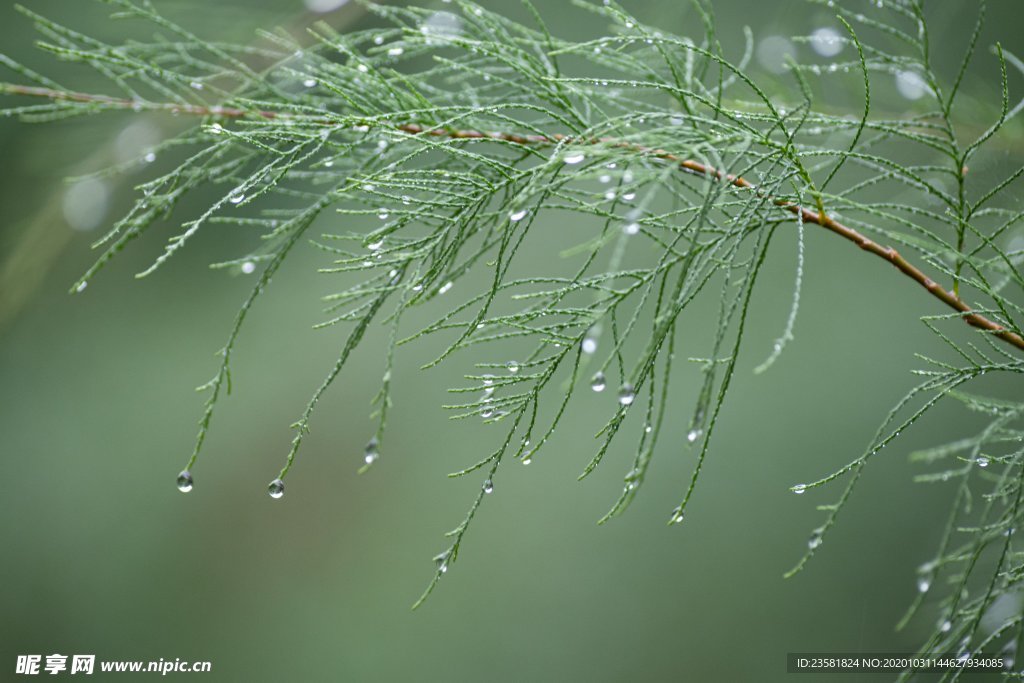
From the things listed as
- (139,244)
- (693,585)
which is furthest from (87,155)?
(693,585)

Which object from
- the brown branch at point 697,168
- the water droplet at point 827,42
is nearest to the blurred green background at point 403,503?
the water droplet at point 827,42

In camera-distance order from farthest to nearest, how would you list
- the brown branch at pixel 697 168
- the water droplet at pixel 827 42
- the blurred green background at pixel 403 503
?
the blurred green background at pixel 403 503 < the water droplet at pixel 827 42 < the brown branch at pixel 697 168

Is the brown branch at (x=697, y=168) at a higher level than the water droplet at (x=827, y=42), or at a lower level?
lower

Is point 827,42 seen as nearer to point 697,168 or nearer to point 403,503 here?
point 697,168

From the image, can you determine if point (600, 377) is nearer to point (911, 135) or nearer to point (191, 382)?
point (911, 135)

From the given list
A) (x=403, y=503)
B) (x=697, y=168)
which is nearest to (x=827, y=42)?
(x=697, y=168)

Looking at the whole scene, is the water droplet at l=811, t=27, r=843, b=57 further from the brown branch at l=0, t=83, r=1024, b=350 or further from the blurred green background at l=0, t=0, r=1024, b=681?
the blurred green background at l=0, t=0, r=1024, b=681

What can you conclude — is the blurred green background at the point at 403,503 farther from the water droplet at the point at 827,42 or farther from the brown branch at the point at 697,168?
the brown branch at the point at 697,168

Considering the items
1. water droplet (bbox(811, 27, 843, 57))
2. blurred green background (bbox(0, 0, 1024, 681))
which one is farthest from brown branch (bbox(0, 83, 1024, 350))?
blurred green background (bbox(0, 0, 1024, 681))

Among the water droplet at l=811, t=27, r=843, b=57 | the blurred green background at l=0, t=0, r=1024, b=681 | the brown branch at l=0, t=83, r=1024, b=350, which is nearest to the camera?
the brown branch at l=0, t=83, r=1024, b=350
